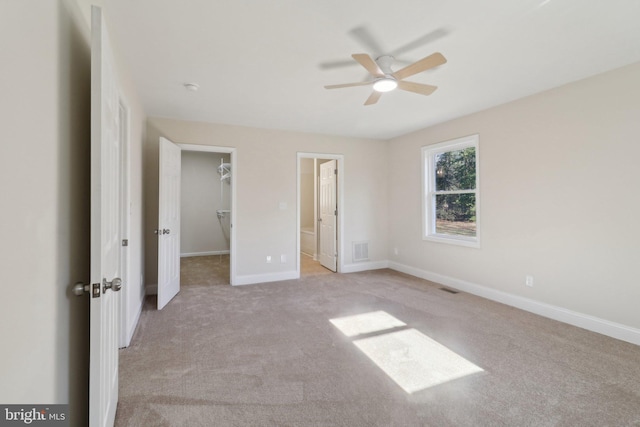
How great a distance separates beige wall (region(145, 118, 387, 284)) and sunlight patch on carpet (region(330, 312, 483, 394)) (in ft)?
6.96

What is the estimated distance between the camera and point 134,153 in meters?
3.06

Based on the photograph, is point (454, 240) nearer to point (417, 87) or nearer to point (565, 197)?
point (565, 197)

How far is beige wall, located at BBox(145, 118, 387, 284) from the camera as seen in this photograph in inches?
165

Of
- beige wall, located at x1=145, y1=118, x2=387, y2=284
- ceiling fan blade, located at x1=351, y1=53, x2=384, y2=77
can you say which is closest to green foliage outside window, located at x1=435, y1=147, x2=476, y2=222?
beige wall, located at x1=145, y1=118, x2=387, y2=284

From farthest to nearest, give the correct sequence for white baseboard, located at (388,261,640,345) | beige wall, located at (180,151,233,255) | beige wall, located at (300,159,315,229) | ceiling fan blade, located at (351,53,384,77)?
beige wall, located at (300,159,315,229) < beige wall, located at (180,151,233,255) < white baseboard, located at (388,261,640,345) < ceiling fan blade, located at (351,53,384,77)

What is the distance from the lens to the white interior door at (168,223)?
11.6 feet

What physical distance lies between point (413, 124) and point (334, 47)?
269 centimetres

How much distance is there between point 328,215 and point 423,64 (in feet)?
12.7

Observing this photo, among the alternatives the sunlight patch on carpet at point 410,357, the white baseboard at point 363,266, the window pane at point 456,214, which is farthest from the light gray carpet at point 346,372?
the white baseboard at point 363,266

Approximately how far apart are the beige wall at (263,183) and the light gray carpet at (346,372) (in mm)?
1261

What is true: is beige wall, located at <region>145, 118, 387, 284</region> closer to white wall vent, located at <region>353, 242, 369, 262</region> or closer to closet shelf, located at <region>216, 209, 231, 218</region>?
white wall vent, located at <region>353, 242, 369, 262</region>

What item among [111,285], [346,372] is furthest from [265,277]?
[111,285]

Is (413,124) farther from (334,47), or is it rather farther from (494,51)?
(334,47)

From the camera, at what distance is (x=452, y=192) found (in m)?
4.50
